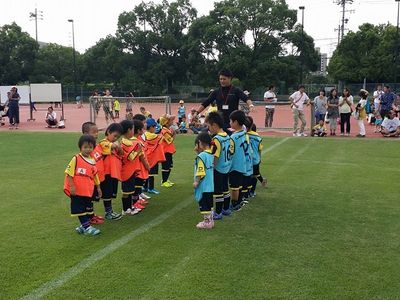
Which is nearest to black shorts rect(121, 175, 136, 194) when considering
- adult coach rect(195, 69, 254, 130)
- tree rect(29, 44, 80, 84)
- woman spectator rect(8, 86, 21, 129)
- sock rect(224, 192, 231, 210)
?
sock rect(224, 192, 231, 210)

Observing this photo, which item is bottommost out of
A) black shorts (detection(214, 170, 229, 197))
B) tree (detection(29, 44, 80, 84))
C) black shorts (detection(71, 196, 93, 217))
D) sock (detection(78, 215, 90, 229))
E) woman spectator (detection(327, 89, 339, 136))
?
sock (detection(78, 215, 90, 229))

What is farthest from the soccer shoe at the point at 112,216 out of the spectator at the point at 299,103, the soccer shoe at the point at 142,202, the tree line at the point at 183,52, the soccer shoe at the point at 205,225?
the tree line at the point at 183,52

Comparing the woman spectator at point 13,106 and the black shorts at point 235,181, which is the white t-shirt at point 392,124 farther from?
→ the woman spectator at point 13,106

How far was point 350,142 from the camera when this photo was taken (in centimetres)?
1552

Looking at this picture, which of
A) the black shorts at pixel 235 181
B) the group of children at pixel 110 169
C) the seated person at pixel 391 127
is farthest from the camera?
the seated person at pixel 391 127

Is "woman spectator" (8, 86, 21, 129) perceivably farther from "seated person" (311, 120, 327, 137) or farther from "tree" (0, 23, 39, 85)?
"tree" (0, 23, 39, 85)

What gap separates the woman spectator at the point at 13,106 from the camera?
21602mm

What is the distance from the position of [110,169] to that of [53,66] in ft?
210

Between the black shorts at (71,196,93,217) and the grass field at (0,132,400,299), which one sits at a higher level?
the black shorts at (71,196,93,217)

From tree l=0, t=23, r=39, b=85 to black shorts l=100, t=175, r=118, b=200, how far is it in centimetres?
5992

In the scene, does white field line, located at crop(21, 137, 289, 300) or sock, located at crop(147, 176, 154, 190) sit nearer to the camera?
white field line, located at crop(21, 137, 289, 300)

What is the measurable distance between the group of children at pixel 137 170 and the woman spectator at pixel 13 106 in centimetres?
1608

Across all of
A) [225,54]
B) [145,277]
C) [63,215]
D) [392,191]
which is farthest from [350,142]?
[225,54]

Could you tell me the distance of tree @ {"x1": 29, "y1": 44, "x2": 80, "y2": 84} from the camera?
63000 mm
